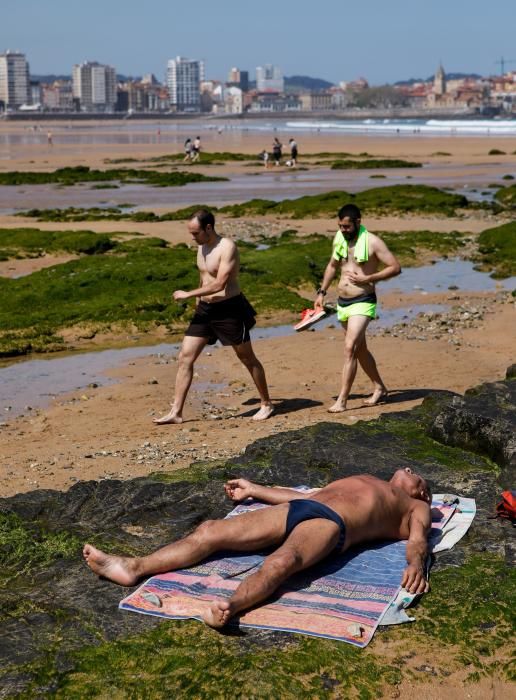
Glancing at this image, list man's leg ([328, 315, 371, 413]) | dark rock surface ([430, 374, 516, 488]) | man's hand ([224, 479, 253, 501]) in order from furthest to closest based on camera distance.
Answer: man's leg ([328, 315, 371, 413]) < dark rock surface ([430, 374, 516, 488]) < man's hand ([224, 479, 253, 501])

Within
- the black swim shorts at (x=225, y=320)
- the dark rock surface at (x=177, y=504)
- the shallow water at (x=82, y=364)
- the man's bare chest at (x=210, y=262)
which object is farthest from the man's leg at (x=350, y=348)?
the shallow water at (x=82, y=364)

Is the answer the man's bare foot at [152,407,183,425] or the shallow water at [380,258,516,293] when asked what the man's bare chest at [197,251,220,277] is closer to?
the man's bare foot at [152,407,183,425]

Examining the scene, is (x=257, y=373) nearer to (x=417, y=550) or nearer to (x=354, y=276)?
(x=354, y=276)

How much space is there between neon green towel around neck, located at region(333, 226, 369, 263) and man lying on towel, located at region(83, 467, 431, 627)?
13.1 feet

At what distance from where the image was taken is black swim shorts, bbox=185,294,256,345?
31.1ft

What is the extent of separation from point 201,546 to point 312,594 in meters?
0.59

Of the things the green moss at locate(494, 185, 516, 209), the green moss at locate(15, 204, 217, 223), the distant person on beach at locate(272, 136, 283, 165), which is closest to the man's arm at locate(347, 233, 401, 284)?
the green moss at locate(15, 204, 217, 223)

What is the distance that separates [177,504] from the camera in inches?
244

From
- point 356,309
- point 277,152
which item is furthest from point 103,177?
point 356,309

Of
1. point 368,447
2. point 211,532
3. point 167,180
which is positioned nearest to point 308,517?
point 211,532

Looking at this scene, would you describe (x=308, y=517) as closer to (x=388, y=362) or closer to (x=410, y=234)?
(x=388, y=362)

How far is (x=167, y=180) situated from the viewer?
4069cm

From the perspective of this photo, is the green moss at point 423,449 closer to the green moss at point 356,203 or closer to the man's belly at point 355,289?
the man's belly at point 355,289

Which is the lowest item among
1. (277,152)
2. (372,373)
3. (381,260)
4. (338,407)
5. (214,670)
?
(338,407)
